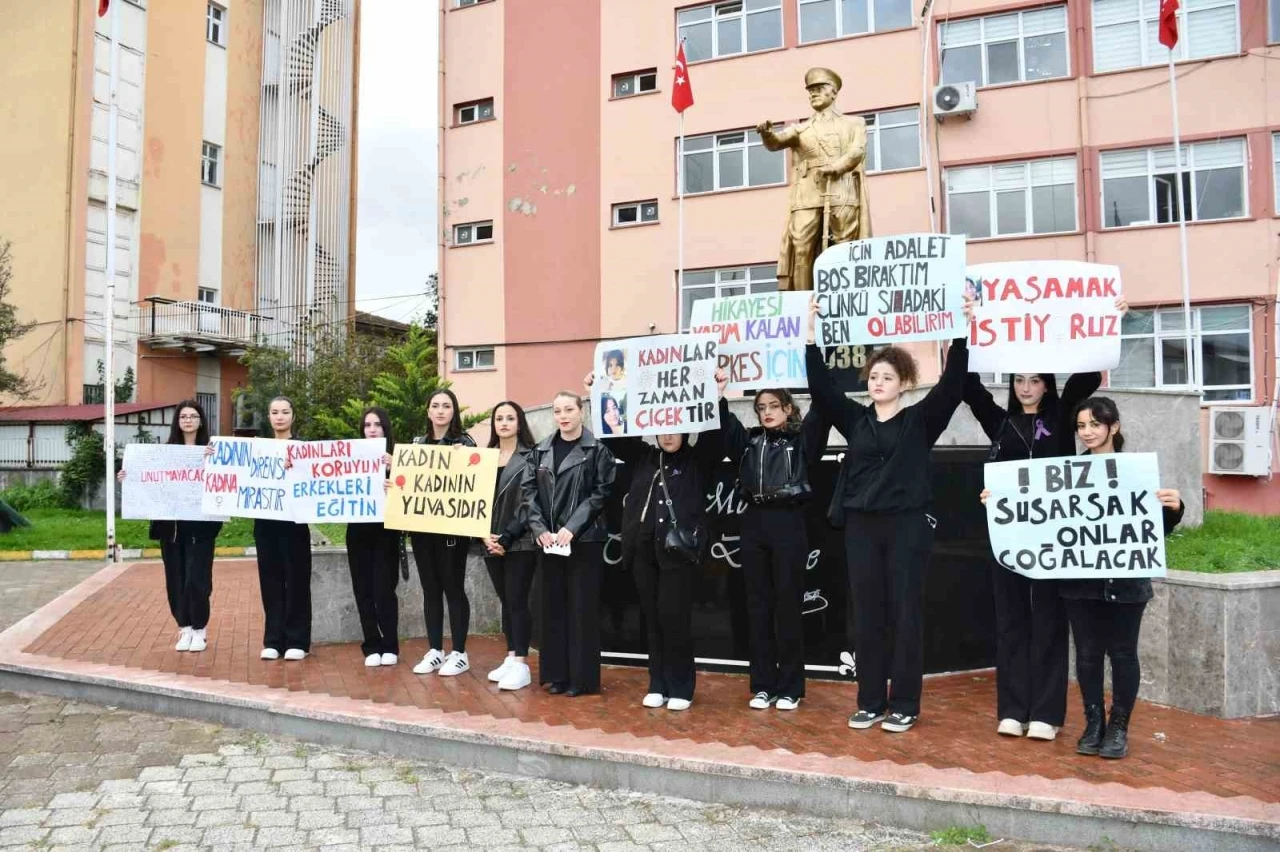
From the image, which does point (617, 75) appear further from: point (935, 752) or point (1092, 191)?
point (935, 752)

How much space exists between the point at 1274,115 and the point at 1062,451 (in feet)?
58.5

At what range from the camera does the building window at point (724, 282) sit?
878 inches

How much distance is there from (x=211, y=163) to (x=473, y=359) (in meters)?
14.1

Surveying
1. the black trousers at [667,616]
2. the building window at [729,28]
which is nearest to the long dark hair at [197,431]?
the black trousers at [667,616]

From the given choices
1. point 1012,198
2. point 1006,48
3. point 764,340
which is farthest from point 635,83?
point 764,340

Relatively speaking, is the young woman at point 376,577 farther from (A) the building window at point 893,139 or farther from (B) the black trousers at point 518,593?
(A) the building window at point 893,139

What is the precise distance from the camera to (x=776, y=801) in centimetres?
465

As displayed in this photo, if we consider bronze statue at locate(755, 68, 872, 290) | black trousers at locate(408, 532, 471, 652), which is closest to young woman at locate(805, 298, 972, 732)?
black trousers at locate(408, 532, 471, 652)

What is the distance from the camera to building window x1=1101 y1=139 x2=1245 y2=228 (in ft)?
63.3

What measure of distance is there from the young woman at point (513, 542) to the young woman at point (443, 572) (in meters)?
0.36

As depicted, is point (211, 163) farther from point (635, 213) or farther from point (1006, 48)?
point (1006, 48)

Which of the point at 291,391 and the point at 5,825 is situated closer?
the point at 5,825

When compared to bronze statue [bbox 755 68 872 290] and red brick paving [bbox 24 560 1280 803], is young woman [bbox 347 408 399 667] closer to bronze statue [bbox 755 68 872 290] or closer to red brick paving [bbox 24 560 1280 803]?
red brick paving [bbox 24 560 1280 803]

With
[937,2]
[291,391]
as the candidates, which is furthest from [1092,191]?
[291,391]
